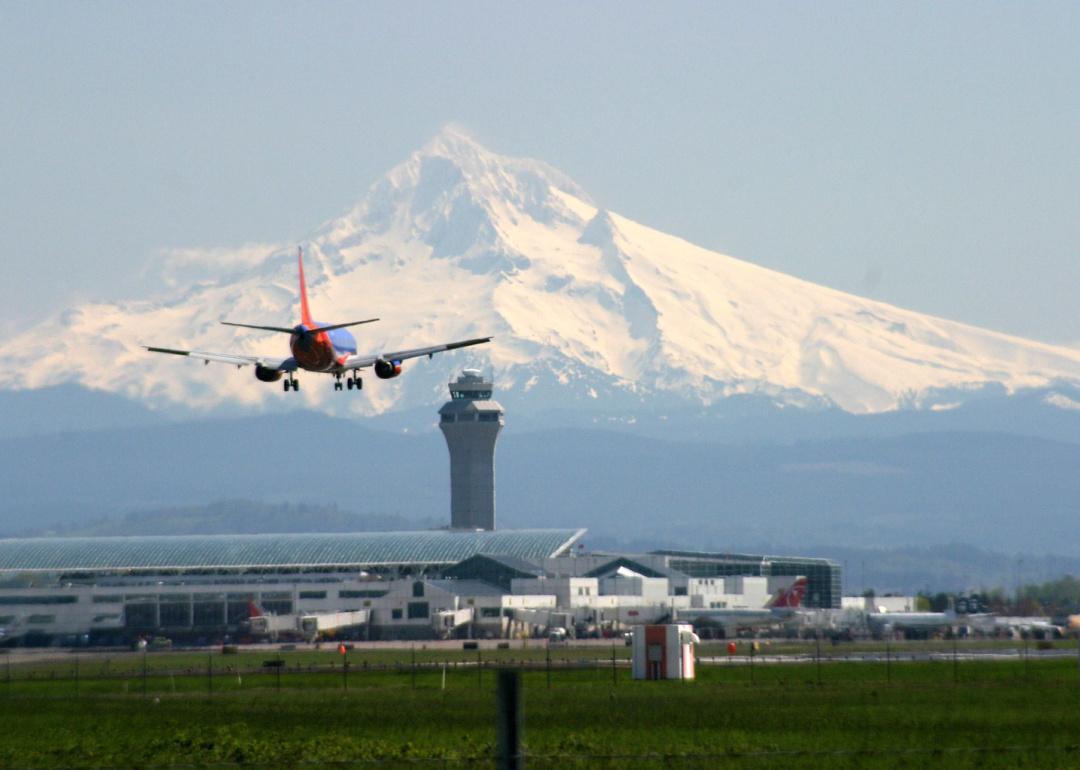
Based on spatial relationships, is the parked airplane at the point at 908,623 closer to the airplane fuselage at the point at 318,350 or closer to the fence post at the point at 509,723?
the airplane fuselage at the point at 318,350

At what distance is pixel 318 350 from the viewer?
10288 cm

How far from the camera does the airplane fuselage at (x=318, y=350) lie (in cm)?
10238

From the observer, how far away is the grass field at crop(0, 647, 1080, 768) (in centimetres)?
6131

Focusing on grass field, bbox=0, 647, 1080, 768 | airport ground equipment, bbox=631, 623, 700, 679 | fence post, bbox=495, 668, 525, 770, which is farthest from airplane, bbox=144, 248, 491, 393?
fence post, bbox=495, 668, 525, 770

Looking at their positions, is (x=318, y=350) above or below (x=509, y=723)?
above

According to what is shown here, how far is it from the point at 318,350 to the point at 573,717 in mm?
30910

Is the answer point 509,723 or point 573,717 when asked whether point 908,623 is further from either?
point 509,723

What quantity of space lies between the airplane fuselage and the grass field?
1571cm

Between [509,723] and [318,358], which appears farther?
[318,358]

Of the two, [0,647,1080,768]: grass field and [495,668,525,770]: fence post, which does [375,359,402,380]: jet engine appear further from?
[495,668,525,770]: fence post

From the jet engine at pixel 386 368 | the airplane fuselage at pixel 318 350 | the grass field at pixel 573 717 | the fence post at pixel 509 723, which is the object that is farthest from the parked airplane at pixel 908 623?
the fence post at pixel 509 723

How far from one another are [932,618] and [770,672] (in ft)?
273

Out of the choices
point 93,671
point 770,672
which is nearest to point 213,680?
point 93,671

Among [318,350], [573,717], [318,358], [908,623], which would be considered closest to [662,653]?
[318,358]
